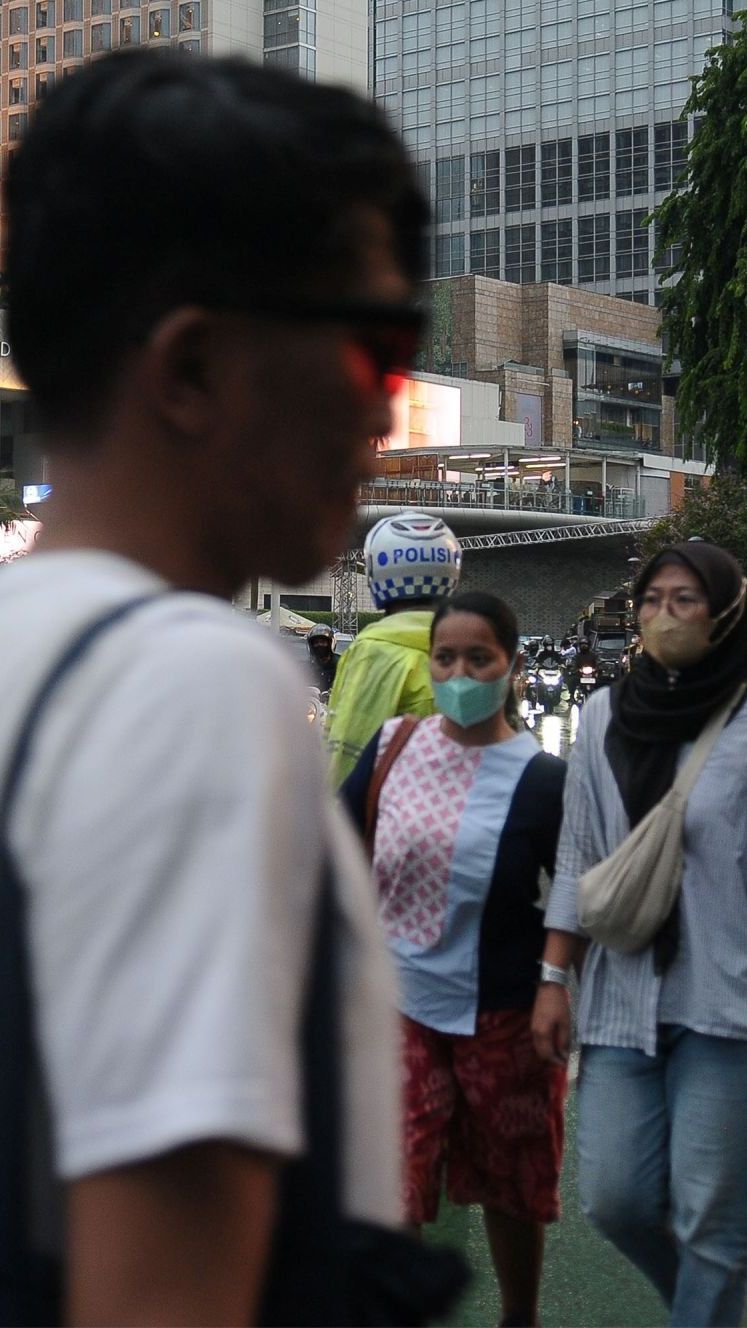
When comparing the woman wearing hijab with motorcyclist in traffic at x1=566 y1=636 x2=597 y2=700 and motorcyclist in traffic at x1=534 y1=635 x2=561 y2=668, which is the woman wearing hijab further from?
motorcyclist in traffic at x1=534 y1=635 x2=561 y2=668

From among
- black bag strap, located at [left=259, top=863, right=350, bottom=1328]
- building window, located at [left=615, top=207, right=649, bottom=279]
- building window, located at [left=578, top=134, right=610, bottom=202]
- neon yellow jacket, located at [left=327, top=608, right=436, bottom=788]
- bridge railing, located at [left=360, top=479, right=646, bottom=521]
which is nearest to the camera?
black bag strap, located at [left=259, top=863, right=350, bottom=1328]

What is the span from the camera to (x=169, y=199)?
3.45ft

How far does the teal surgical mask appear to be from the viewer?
4.16 metres

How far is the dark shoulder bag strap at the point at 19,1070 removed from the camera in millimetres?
946

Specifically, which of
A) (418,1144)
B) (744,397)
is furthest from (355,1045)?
(744,397)

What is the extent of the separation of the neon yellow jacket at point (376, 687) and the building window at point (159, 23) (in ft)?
341

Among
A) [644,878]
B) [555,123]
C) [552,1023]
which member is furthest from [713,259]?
[555,123]

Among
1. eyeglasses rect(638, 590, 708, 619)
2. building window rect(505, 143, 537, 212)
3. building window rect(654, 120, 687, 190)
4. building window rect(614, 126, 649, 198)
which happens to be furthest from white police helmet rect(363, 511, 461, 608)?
building window rect(505, 143, 537, 212)

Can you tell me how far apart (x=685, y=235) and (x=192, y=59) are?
29.5 meters

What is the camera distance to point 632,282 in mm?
101312

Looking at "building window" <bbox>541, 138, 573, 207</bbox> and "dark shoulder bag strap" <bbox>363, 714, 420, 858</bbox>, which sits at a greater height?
"building window" <bbox>541, 138, 573, 207</bbox>

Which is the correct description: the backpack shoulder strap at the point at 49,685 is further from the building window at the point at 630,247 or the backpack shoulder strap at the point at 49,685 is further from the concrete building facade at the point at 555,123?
the building window at the point at 630,247

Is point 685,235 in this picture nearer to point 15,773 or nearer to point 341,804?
point 341,804

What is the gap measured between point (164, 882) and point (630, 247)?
10407cm
